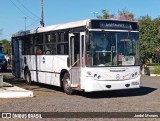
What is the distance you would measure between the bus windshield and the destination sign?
206 millimetres

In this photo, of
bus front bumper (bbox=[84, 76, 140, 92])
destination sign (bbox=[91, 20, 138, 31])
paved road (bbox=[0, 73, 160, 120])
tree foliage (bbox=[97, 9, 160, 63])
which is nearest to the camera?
paved road (bbox=[0, 73, 160, 120])

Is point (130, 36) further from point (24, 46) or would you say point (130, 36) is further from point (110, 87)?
point (24, 46)

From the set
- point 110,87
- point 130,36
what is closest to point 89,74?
point 110,87

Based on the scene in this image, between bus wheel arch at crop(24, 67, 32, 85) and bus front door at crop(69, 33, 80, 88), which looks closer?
bus front door at crop(69, 33, 80, 88)

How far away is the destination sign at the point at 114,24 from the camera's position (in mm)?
15781

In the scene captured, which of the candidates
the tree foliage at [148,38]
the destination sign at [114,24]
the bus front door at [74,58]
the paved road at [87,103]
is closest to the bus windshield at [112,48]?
the destination sign at [114,24]

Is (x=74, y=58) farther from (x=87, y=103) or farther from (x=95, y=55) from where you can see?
(x=87, y=103)

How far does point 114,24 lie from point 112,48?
988 millimetres

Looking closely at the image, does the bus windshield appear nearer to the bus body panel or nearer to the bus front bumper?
the bus body panel

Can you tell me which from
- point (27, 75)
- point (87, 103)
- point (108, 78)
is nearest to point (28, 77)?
point (27, 75)

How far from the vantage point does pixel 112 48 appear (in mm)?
16016

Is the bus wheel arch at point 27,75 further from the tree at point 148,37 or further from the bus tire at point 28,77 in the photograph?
the tree at point 148,37

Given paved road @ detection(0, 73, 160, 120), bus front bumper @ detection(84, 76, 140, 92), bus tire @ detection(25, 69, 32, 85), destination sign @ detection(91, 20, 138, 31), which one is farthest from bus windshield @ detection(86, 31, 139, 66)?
bus tire @ detection(25, 69, 32, 85)

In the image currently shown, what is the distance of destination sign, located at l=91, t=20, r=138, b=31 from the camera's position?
1578 centimetres
